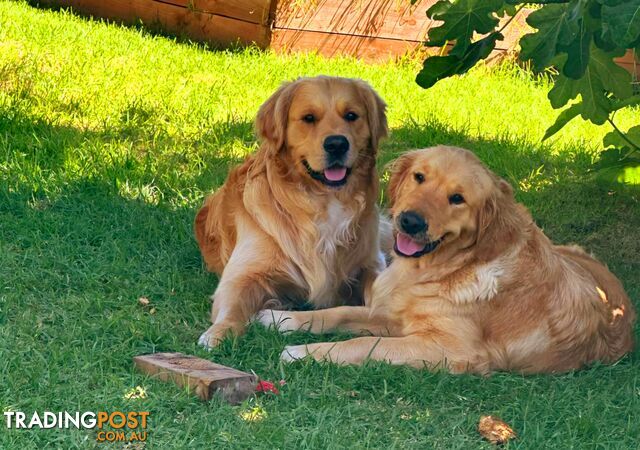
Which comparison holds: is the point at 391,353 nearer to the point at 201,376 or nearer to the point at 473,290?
the point at 473,290

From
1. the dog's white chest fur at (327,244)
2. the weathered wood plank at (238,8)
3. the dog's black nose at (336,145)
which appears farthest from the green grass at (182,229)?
the dog's black nose at (336,145)

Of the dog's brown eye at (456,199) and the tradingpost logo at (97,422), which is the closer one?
the tradingpost logo at (97,422)

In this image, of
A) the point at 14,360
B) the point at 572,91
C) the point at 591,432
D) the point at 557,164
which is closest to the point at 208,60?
the point at 557,164

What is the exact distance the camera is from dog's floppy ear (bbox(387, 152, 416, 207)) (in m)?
4.50

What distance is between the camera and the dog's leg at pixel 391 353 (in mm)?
4234

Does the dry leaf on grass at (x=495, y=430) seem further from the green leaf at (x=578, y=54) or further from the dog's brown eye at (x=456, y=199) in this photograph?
the green leaf at (x=578, y=54)

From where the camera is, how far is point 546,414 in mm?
3850

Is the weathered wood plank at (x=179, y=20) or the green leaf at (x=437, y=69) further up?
the green leaf at (x=437, y=69)

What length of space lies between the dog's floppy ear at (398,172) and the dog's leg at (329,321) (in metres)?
0.59

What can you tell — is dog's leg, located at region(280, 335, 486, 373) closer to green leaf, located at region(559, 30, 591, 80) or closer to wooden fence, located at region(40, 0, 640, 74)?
green leaf, located at region(559, 30, 591, 80)

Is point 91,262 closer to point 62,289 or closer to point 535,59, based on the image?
point 62,289

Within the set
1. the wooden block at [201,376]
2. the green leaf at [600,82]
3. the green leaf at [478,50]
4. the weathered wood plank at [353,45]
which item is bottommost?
the wooden block at [201,376]

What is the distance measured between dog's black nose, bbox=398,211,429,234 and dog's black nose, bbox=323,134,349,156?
0.75 meters

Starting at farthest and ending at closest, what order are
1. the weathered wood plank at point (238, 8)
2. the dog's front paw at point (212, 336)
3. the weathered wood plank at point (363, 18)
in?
the weathered wood plank at point (363, 18), the weathered wood plank at point (238, 8), the dog's front paw at point (212, 336)
